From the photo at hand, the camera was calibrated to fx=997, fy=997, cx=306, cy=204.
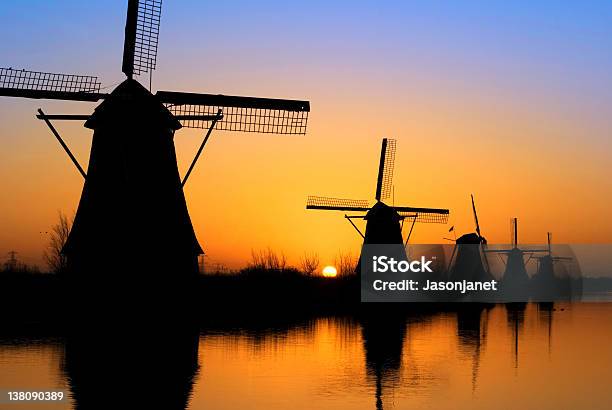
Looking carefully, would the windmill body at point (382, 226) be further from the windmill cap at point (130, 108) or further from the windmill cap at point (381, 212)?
the windmill cap at point (130, 108)

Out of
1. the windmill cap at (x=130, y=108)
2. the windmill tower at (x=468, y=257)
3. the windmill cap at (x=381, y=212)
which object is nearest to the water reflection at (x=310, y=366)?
the windmill cap at (x=130, y=108)

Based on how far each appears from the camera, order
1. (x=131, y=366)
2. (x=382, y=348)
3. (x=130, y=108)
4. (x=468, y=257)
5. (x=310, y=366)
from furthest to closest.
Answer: (x=468, y=257) < (x=382, y=348) < (x=130, y=108) < (x=310, y=366) < (x=131, y=366)

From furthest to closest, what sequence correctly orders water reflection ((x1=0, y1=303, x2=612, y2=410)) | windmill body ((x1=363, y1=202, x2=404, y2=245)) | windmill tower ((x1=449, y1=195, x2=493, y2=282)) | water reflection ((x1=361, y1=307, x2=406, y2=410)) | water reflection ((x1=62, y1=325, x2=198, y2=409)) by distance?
windmill tower ((x1=449, y1=195, x2=493, y2=282)) < windmill body ((x1=363, y1=202, x2=404, y2=245)) < water reflection ((x1=361, y1=307, x2=406, y2=410)) < water reflection ((x1=0, y1=303, x2=612, y2=410)) < water reflection ((x1=62, y1=325, x2=198, y2=409))

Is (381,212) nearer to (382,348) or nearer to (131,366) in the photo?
(382,348)

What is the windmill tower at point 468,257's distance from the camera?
307ft

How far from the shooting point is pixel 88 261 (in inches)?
1102

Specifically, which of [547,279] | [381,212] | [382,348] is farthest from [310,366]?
[547,279]

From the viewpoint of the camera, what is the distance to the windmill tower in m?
93.6

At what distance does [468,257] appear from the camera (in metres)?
93.9

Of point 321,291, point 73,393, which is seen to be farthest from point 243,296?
point 73,393

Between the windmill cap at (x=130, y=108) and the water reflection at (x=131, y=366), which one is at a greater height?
the windmill cap at (x=130, y=108)

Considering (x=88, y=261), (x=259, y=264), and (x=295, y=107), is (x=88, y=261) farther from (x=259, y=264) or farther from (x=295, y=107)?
(x=259, y=264)

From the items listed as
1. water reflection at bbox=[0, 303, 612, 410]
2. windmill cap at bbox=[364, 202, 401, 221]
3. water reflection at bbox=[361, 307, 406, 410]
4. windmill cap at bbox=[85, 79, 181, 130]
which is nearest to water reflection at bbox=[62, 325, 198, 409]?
water reflection at bbox=[0, 303, 612, 410]

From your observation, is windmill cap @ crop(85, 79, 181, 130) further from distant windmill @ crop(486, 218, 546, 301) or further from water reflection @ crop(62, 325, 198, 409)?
distant windmill @ crop(486, 218, 546, 301)
